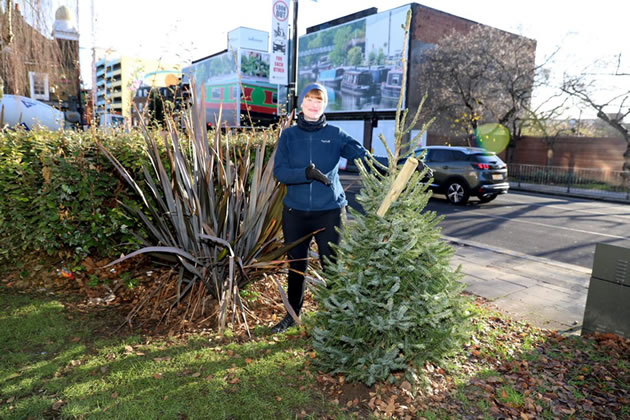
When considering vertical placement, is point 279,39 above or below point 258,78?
below

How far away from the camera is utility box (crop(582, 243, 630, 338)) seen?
3436 millimetres

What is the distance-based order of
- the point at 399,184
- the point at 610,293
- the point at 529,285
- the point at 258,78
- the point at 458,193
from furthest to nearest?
the point at 258,78, the point at 458,193, the point at 529,285, the point at 610,293, the point at 399,184

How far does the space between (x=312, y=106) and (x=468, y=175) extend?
1026 centimetres

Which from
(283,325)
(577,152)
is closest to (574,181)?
(577,152)

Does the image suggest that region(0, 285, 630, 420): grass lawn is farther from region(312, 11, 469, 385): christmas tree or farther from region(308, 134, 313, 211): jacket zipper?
region(308, 134, 313, 211): jacket zipper

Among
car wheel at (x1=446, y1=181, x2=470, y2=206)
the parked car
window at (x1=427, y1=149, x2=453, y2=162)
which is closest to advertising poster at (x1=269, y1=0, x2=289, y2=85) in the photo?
window at (x1=427, y1=149, x2=453, y2=162)

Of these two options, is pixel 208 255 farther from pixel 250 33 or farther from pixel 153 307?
pixel 250 33

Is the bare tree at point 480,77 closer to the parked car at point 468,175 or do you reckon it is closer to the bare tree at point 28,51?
the parked car at point 468,175

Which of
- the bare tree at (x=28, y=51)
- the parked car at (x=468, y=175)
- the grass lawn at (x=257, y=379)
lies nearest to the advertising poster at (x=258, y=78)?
the parked car at (x=468, y=175)

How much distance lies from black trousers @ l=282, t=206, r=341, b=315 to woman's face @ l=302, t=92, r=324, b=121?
721 mm

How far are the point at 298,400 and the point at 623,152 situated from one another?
Result: 89.9 ft

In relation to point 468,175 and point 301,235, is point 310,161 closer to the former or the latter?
point 301,235

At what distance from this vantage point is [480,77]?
78.9 feet

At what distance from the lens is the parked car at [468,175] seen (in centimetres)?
1220
